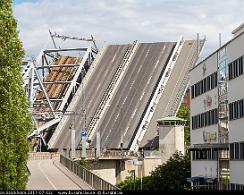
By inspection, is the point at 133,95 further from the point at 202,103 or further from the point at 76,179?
the point at 76,179

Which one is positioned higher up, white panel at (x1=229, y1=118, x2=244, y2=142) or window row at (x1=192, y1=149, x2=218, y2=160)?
white panel at (x1=229, y1=118, x2=244, y2=142)

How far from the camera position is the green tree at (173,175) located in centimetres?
7124

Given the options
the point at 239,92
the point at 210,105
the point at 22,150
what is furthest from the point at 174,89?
the point at 22,150

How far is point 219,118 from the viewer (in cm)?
5194

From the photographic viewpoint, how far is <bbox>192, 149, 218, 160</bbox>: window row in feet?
177

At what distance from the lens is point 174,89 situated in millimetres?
116000

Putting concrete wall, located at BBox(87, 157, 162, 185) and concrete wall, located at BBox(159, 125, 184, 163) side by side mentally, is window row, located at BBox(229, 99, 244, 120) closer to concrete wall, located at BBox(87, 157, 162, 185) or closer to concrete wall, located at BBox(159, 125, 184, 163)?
concrete wall, located at BBox(159, 125, 184, 163)

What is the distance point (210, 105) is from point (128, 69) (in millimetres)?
64299

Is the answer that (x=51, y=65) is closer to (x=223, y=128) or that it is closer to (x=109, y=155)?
(x=109, y=155)

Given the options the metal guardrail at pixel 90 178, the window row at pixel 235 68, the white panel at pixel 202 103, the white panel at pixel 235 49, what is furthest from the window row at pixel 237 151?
the metal guardrail at pixel 90 178

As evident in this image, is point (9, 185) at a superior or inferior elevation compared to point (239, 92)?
inferior

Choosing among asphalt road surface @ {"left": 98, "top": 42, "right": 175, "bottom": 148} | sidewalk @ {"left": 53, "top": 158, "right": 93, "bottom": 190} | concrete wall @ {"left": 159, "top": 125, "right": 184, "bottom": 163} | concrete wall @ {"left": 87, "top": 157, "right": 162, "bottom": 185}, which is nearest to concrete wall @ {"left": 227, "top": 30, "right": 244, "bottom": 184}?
sidewalk @ {"left": 53, "top": 158, "right": 93, "bottom": 190}

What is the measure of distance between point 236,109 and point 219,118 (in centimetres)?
601

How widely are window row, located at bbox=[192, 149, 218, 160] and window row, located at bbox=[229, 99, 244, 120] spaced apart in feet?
21.8
